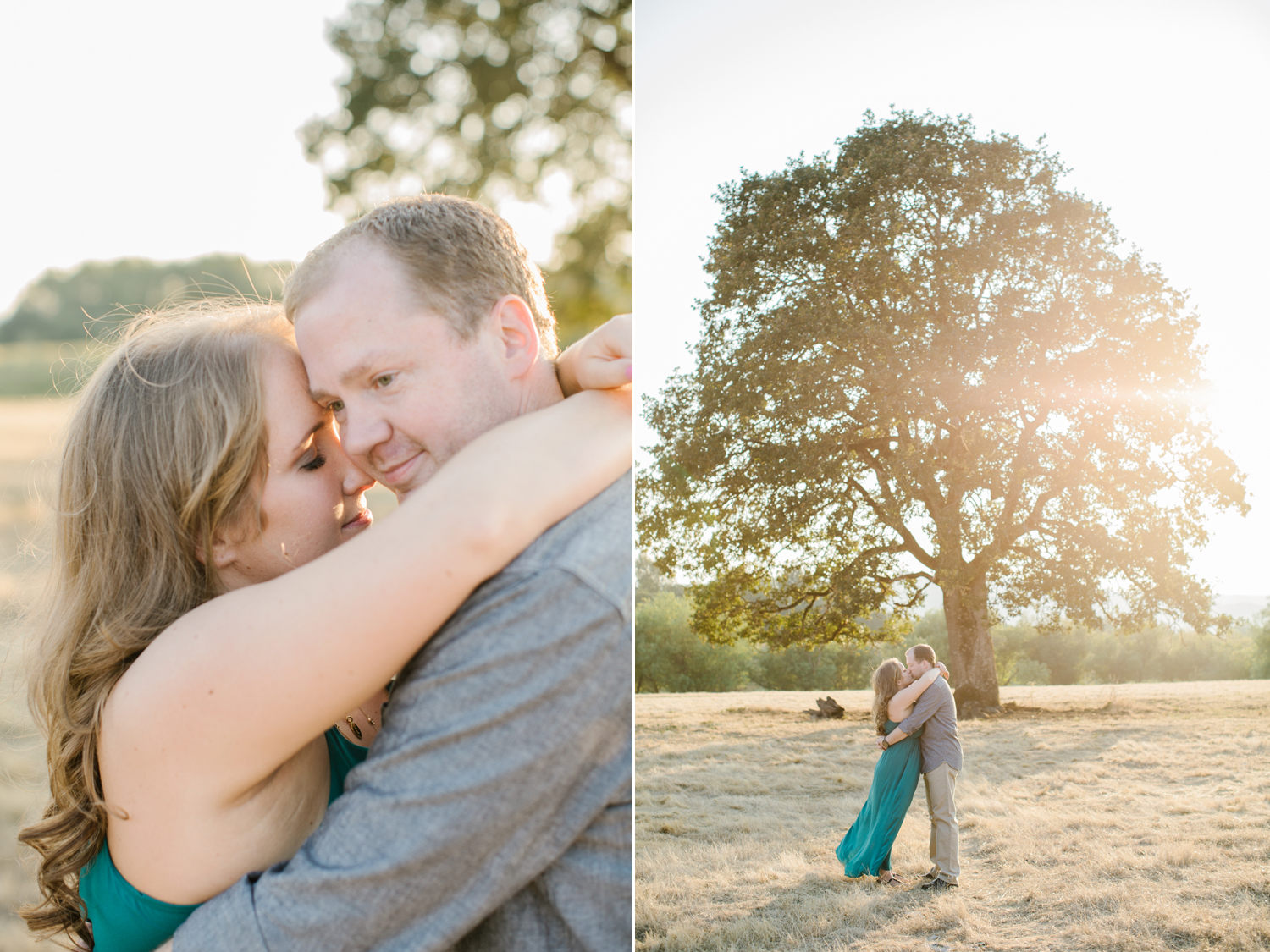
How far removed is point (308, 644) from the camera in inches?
Result: 31.2

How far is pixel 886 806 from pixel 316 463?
6.12 ft

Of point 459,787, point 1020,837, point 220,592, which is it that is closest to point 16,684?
point 220,592

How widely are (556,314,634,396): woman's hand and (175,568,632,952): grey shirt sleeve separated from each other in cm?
36

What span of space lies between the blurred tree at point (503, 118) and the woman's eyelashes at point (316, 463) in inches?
225

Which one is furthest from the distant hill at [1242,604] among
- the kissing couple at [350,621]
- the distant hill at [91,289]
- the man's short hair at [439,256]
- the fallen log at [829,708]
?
the distant hill at [91,289]

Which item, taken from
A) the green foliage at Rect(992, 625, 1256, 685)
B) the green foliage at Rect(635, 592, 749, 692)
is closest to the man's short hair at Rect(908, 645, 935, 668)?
the green foliage at Rect(992, 625, 1256, 685)

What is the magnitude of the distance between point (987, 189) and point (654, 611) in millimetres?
1545

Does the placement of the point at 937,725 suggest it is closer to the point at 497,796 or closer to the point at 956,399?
the point at 956,399

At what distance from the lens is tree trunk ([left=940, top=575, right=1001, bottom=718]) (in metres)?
2.35

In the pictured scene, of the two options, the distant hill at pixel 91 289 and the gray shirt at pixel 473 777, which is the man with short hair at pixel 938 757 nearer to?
the gray shirt at pixel 473 777

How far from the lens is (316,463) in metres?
1.15

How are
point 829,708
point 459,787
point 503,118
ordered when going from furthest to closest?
point 503,118
point 829,708
point 459,787

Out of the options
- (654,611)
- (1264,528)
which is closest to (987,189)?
(1264,528)

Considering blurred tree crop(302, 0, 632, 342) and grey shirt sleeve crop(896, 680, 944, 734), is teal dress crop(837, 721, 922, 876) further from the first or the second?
blurred tree crop(302, 0, 632, 342)
